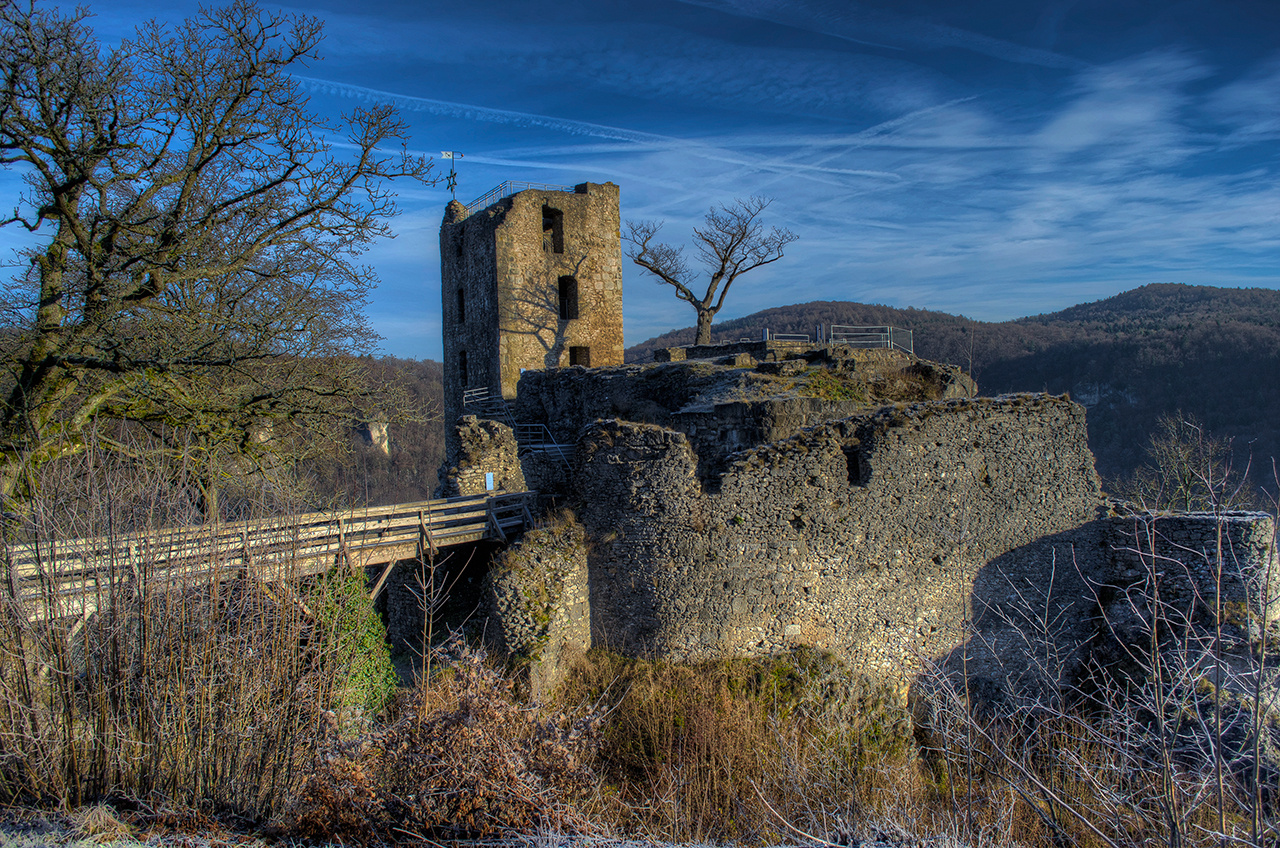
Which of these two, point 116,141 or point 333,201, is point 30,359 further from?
point 333,201

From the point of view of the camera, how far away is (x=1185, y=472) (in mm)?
20734

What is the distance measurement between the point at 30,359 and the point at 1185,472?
26.5m

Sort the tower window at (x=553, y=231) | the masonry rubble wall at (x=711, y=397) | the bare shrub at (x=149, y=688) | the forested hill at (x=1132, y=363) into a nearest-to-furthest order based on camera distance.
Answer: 1. the bare shrub at (x=149, y=688)
2. the masonry rubble wall at (x=711, y=397)
3. the tower window at (x=553, y=231)
4. the forested hill at (x=1132, y=363)

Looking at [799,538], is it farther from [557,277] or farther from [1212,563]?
[557,277]

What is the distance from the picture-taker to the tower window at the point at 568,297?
84.9 ft

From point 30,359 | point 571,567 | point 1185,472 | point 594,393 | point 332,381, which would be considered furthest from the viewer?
point 1185,472

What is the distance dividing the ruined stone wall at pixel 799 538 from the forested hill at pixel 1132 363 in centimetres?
1918

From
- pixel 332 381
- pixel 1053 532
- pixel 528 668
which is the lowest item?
pixel 528 668

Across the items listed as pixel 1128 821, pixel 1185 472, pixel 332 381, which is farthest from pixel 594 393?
pixel 1185 472

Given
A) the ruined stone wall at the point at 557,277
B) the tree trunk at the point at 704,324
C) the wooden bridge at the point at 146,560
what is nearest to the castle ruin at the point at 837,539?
the wooden bridge at the point at 146,560

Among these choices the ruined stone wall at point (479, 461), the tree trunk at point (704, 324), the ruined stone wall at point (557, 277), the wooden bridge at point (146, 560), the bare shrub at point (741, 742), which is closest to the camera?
the wooden bridge at point (146, 560)

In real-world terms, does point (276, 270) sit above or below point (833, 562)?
above

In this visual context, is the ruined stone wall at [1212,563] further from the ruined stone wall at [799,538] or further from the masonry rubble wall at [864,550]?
the ruined stone wall at [799,538]

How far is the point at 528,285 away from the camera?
24.6 m
